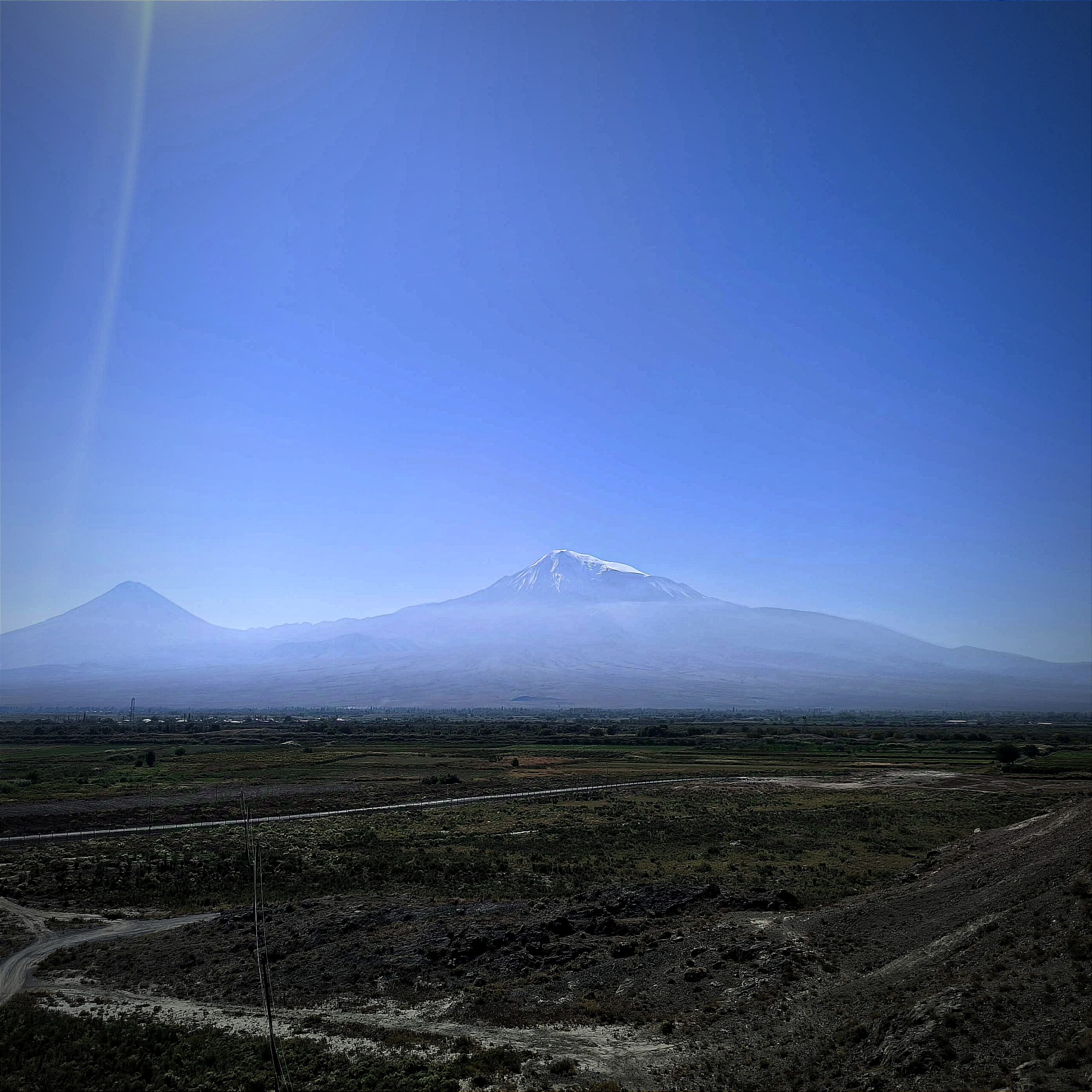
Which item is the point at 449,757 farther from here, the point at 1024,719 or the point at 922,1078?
the point at 1024,719

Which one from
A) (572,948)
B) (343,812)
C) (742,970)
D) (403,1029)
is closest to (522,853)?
(572,948)

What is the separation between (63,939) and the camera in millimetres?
22141

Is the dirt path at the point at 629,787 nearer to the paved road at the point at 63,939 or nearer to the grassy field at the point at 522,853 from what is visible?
the grassy field at the point at 522,853

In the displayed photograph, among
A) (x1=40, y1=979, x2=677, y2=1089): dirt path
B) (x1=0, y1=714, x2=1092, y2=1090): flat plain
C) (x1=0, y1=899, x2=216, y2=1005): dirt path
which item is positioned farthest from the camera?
(x1=0, y1=899, x2=216, y2=1005): dirt path

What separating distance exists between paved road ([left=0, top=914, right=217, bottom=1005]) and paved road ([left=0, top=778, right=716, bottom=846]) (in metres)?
17.9

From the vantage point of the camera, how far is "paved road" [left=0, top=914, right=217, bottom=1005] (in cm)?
1888

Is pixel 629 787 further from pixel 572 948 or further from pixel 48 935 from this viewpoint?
pixel 48 935

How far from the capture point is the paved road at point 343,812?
38.6 m

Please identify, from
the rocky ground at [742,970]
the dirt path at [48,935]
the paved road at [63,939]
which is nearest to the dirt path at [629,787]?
the dirt path at [48,935]

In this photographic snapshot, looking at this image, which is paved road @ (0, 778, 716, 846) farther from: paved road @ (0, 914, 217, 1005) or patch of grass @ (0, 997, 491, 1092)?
patch of grass @ (0, 997, 491, 1092)

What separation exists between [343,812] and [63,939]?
25.8 m

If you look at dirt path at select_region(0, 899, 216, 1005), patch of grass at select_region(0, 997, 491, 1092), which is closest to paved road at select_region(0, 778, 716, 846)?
dirt path at select_region(0, 899, 216, 1005)

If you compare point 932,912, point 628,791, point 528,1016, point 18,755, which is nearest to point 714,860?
point 932,912

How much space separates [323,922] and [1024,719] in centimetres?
23093
